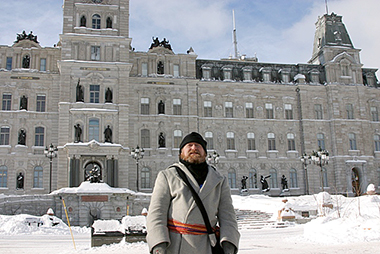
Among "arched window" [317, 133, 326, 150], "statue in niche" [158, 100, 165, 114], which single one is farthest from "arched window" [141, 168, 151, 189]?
"arched window" [317, 133, 326, 150]

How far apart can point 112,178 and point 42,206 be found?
7546 millimetres

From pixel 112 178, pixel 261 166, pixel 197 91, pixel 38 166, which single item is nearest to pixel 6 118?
pixel 38 166

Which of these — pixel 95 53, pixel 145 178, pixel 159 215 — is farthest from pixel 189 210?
pixel 95 53

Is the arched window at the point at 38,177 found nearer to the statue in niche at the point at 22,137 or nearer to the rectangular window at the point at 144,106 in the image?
the statue in niche at the point at 22,137

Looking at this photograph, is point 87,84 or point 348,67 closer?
point 87,84

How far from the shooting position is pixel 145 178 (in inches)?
1524

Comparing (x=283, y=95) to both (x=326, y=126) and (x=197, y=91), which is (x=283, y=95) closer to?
(x=326, y=126)

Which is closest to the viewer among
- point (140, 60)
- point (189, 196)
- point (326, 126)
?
point (189, 196)

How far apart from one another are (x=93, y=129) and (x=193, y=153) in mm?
31470

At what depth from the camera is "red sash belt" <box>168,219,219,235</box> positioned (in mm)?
4676

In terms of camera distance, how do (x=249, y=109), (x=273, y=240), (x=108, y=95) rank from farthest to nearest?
(x=249, y=109)
(x=108, y=95)
(x=273, y=240)

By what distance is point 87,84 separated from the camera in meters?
36.8

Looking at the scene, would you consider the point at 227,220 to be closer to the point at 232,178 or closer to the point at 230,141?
the point at 232,178

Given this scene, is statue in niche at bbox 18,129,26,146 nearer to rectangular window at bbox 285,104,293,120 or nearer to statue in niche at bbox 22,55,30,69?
statue in niche at bbox 22,55,30,69
